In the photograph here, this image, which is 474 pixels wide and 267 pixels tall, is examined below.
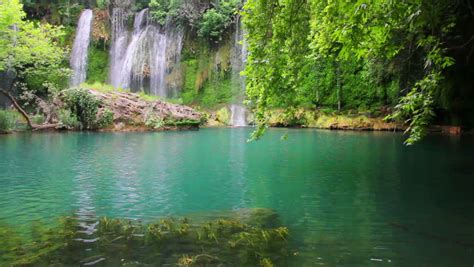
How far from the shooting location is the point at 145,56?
140 ft

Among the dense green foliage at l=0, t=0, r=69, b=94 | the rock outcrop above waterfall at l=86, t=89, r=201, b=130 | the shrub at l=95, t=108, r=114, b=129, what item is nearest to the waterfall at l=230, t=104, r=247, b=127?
the rock outcrop above waterfall at l=86, t=89, r=201, b=130

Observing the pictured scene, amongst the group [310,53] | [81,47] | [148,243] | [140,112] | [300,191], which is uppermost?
[81,47]

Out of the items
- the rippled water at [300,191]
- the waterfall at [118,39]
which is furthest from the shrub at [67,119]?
the waterfall at [118,39]

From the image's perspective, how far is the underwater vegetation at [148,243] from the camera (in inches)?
219

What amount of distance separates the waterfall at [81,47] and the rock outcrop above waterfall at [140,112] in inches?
475

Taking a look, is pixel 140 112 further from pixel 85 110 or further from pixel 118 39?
pixel 118 39

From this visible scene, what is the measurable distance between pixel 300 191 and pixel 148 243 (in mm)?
4977

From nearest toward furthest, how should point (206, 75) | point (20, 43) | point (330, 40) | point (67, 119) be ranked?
1. point (330, 40)
2. point (20, 43)
3. point (67, 119)
4. point (206, 75)

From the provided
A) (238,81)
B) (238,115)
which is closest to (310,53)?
(238,115)

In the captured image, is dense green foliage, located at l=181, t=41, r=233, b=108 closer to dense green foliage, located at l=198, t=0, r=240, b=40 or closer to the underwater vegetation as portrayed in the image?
dense green foliage, located at l=198, t=0, r=240, b=40

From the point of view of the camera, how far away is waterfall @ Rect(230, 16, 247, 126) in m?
42.0

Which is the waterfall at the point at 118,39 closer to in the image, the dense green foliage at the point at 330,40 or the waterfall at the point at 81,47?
the waterfall at the point at 81,47

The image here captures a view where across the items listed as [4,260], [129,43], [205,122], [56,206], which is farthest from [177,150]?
[129,43]

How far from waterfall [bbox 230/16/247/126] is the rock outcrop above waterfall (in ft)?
27.4
